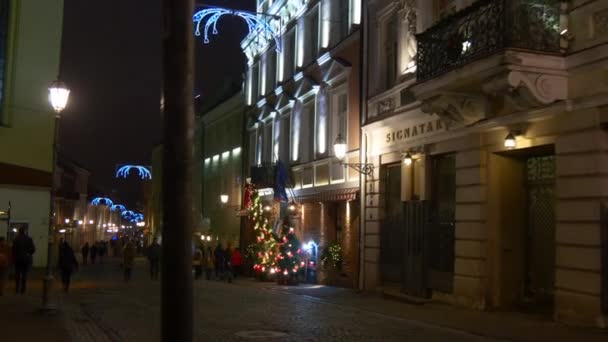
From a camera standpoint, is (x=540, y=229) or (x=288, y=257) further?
(x=288, y=257)

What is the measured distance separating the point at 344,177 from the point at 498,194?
8608 mm

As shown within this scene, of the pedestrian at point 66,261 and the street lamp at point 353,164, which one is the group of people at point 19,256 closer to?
the pedestrian at point 66,261

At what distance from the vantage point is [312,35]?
91.3ft

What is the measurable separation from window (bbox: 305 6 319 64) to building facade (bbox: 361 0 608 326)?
17.3ft

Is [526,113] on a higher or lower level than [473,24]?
lower

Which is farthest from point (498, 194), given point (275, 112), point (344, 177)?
point (275, 112)

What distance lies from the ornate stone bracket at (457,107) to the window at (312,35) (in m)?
10.7

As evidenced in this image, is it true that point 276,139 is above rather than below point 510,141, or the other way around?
above

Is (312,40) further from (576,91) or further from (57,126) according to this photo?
(576,91)

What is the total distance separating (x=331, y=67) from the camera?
24.8 m

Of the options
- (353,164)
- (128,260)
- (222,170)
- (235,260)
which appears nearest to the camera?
(353,164)

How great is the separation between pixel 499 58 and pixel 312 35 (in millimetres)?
15327

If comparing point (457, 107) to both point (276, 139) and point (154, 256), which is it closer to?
point (276, 139)

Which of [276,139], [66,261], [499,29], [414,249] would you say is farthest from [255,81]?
[499,29]
